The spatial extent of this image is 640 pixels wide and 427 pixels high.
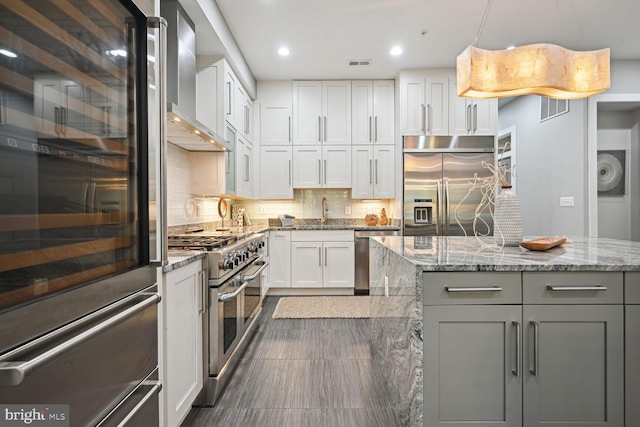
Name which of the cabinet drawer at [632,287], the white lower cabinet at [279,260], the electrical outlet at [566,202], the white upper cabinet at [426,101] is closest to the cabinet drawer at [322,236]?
the white lower cabinet at [279,260]

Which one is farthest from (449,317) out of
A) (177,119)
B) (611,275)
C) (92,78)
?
(177,119)

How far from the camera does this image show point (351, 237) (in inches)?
181

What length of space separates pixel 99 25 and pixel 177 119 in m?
0.96

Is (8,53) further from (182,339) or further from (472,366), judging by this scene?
(472,366)

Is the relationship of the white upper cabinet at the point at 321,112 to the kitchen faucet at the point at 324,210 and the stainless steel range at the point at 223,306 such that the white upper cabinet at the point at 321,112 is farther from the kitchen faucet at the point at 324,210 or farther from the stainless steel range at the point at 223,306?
the stainless steel range at the point at 223,306

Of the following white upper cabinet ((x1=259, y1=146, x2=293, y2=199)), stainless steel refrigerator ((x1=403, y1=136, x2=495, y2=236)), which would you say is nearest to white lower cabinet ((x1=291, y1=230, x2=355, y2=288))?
white upper cabinet ((x1=259, y1=146, x2=293, y2=199))

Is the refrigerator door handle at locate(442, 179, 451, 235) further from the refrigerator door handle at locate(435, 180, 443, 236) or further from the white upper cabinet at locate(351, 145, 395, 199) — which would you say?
the white upper cabinet at locate(351, 145, 395, 199)

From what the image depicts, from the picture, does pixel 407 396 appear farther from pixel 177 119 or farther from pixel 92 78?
pixel 177 119

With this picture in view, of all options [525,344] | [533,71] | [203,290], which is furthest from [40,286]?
[533,71]

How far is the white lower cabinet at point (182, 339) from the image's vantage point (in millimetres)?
1569

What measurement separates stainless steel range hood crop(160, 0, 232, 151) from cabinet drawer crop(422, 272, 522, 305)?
1635 mm

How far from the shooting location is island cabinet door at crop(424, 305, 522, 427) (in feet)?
4.88

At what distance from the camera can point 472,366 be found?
150 centimetres

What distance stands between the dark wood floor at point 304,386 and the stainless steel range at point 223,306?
11cm
